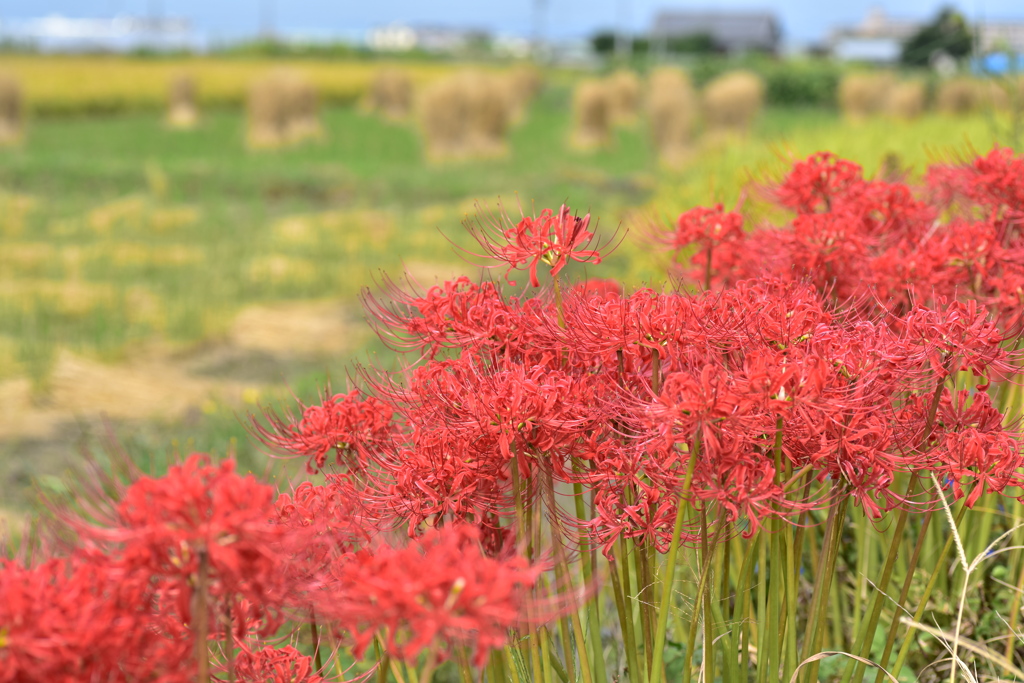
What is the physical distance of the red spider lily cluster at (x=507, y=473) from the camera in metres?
1.03

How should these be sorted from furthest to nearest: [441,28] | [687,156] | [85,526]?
[441,28] < [687,156] < [85,526]

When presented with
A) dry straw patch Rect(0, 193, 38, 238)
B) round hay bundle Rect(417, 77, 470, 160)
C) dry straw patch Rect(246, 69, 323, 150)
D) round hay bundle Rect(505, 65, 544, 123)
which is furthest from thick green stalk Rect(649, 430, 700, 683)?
round hay bundle Rect(505, 65, 544, 123)

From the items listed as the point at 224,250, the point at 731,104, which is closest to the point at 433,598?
the point at 224,250

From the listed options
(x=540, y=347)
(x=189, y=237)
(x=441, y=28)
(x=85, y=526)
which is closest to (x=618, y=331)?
(x=540, y=347)

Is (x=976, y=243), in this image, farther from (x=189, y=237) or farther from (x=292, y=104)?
(x=292, y=104)

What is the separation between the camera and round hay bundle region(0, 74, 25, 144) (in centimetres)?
1948

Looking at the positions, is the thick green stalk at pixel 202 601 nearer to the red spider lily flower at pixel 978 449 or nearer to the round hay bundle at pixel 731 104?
the red spider lily flower at pixel 978 449

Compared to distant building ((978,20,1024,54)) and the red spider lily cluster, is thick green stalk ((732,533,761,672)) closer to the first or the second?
the red spider lily cluster

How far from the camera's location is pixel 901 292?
2.16m

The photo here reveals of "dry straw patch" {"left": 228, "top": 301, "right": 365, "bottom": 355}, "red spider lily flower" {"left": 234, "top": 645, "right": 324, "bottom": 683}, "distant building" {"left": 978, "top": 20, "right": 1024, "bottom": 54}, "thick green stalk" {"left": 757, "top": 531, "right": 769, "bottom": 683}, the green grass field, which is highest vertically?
"distant building" {"left": 978, "top": 20, "right": 1024, "bottom": 54}

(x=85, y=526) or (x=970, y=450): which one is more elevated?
(x=85, y=526)

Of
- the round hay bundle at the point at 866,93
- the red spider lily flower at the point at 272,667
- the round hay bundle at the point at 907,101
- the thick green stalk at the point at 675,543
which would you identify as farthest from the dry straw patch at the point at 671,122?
the red spider lily flower at the point at 272,667

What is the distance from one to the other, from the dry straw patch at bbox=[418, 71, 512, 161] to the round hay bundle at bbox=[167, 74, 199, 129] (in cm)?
806

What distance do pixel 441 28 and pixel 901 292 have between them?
13284 centimetres
